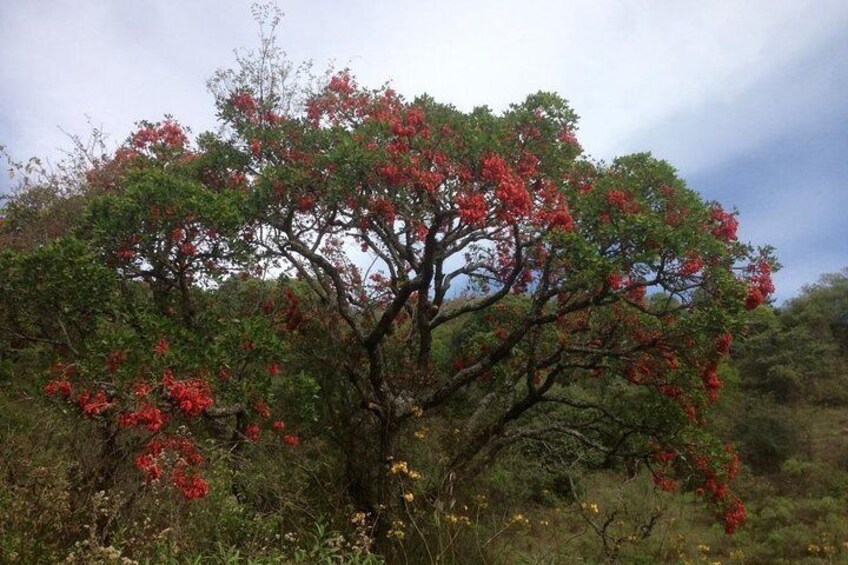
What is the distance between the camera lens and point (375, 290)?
1302cm

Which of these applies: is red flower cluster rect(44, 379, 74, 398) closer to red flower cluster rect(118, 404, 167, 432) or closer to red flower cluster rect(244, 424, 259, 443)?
red flower cluster rect(118, 404, 167, 432)

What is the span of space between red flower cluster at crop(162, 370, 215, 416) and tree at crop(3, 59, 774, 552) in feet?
0.09

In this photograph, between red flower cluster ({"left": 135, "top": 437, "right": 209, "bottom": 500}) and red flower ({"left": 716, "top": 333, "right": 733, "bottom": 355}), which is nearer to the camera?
red flower cluster ({"left": 135, "top": 437, "right": 209, "bottom": 500})

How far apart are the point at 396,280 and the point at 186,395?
20.0 ft

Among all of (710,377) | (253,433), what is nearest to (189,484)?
(253,433)

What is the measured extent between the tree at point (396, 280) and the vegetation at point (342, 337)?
5cm

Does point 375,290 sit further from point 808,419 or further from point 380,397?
point 808,419

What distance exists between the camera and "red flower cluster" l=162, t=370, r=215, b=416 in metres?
6.77

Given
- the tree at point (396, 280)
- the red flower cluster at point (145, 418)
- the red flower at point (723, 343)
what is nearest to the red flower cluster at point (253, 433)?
the tree at point (396, 280)

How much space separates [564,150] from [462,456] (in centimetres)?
556

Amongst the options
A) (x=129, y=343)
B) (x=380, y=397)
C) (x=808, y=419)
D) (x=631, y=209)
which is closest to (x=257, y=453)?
(x=380, y=397)

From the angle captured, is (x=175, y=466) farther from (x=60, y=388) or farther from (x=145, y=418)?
(x=60, y=388)

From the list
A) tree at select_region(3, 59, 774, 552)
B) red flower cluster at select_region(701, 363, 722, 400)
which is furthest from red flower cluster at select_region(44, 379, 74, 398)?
red flower cluster at select_region(701, 363, 722, 400)

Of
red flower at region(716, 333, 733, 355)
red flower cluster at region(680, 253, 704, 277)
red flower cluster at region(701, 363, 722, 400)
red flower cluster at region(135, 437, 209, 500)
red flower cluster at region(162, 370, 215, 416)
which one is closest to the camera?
red flower cluster at region(135, 437, 209, 500)
